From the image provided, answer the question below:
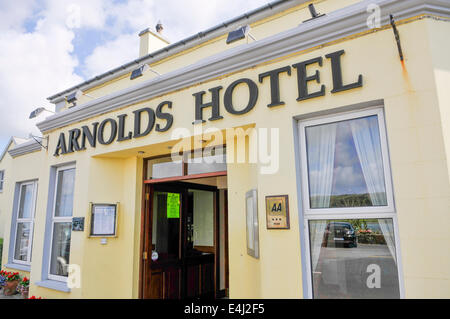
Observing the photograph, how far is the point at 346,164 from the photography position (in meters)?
3.17

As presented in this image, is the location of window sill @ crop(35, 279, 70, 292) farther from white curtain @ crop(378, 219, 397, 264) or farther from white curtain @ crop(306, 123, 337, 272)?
white curtain @ crop(378, 219, 397, 264)

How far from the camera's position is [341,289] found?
304 cm

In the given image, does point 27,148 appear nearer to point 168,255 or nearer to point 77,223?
point 77,223

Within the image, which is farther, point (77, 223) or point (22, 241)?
point (22, 241)

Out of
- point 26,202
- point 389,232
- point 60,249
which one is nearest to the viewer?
point 389,232

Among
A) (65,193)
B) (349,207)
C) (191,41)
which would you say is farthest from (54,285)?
(349,207)

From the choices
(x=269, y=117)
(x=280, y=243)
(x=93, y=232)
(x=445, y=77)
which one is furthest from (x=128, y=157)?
(x=445, y=77)

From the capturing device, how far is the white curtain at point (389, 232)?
9.36 feet

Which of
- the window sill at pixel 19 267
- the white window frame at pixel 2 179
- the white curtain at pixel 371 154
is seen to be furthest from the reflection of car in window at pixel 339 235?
the white window frame at pixel 2 179

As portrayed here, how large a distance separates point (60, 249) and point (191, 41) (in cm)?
431

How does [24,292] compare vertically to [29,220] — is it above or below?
below

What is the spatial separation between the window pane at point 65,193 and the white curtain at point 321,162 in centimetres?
435

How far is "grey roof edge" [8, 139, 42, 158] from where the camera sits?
7.39 meters

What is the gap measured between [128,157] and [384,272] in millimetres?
4168
